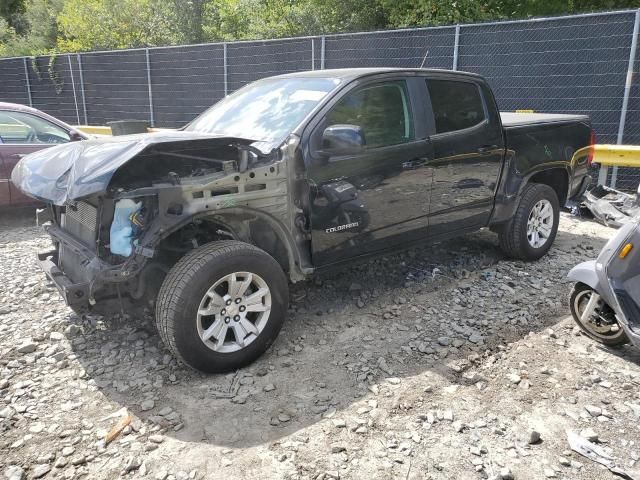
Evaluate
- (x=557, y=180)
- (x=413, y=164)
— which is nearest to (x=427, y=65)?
(x=557, y=180)

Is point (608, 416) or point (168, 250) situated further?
point (168, 250)

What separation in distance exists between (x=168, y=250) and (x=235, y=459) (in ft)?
4.90

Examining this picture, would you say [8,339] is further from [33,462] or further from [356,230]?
[356,230]

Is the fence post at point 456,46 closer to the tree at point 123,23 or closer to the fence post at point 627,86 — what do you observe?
the fence post at point 627,86

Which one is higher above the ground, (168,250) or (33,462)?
(168,250)

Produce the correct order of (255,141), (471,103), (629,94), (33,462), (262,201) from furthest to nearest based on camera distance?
1. (629,94)
2. (471,103)
3. (255,141)
4. (262,201)
5. (33,462)

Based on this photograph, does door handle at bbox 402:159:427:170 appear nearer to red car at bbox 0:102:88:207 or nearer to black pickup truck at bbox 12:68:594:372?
black pickup truck at bbox 12:68:594:372

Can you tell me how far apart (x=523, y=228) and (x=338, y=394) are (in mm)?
2989

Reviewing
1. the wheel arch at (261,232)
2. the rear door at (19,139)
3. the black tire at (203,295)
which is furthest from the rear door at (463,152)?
the rear door at (19,139)

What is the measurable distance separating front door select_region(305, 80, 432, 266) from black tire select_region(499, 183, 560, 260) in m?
1.25

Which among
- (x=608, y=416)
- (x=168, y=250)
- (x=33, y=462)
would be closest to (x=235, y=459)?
(x=33, y=462)

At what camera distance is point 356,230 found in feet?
13.3

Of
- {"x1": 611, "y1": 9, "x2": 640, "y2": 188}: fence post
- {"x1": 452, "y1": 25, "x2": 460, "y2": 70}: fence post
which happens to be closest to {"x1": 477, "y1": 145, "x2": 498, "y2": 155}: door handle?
{"x1": 611, "y1": 9, "x2": 640, "y2": 188}: fence post

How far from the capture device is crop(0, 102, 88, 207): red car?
21.4 feet
